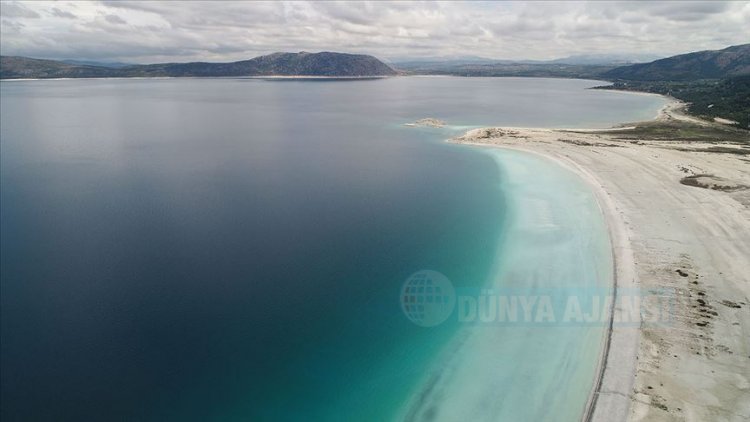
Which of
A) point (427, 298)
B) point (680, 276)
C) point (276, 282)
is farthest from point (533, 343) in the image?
point (276, 282)

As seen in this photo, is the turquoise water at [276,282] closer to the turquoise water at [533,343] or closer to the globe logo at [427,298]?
the turquoise water at [533,343]

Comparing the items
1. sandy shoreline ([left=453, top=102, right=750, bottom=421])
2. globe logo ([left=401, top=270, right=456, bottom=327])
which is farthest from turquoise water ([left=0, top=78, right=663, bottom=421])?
sandy shoreline ([left=453, top=102, right=750, bottom=421])

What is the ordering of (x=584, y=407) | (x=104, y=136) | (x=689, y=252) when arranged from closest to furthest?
1. (x=584, y=407)
2. (x=689, y=252)
3. (x=104, y=136)

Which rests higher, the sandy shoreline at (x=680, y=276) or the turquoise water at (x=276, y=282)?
the sandy shoreline at (x=680, y=276)

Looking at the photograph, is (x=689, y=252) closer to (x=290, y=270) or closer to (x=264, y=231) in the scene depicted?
(x=290, y=270)

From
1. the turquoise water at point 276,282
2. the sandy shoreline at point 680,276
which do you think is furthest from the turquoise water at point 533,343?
the sandy shoreline at point 680,276

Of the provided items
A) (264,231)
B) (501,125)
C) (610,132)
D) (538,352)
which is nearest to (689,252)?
(538,352)
